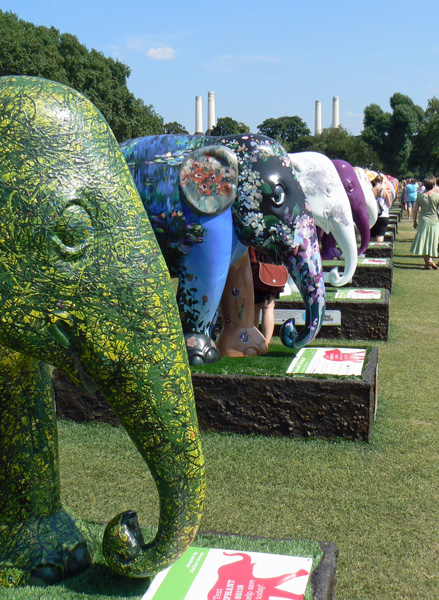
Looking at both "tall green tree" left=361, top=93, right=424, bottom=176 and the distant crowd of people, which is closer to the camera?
the distant crowd of people

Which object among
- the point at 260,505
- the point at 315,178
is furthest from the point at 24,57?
the point at 260,505

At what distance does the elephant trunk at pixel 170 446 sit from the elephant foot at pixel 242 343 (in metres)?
2.38

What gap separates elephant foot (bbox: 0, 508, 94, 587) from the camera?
1466 millimetres

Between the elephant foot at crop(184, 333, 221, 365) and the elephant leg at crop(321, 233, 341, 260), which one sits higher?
the elephant leg at crop(321, 233, 341, 260)

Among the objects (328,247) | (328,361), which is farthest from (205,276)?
(328,247)

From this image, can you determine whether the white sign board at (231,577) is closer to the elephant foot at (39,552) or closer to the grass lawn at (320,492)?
the grass lawn at (320,492)

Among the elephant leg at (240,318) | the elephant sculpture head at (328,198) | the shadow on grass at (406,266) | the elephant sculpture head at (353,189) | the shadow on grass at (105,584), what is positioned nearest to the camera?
the shadow on grass at (105,584)

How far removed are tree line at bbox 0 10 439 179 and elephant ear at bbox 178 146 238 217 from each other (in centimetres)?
94

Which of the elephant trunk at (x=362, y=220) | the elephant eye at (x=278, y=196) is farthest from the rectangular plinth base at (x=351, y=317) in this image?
the elephant eye at (x=278, y=196)

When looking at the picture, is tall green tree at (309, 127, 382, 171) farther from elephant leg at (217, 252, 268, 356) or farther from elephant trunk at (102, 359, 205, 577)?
elephant trunk at (102, 359, 205, 577)

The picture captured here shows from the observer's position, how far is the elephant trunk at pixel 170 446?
3.74ft

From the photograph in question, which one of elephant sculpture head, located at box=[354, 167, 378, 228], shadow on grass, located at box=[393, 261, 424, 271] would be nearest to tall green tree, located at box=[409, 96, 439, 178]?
shadow on grass, located at box=[393, 261, 424, 271]

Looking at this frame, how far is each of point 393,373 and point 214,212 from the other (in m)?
2.06

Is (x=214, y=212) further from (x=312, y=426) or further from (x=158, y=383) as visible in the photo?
(x=158, y=383)
